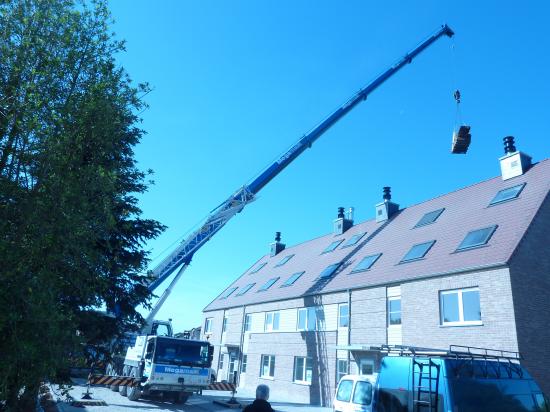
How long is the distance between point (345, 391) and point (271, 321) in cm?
1538

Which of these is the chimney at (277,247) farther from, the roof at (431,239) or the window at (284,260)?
the roof at (431,239)

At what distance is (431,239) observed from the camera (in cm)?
1917

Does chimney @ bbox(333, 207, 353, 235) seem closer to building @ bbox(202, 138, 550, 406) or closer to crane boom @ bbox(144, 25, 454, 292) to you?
building @ bbox(202, 138, 550, 406)

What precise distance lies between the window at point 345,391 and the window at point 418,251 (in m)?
8.21

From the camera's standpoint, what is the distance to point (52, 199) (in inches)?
223

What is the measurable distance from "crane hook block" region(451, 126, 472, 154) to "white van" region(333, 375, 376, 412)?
10.7m

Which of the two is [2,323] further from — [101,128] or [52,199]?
[101,128]

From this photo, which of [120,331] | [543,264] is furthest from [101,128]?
[543,264]

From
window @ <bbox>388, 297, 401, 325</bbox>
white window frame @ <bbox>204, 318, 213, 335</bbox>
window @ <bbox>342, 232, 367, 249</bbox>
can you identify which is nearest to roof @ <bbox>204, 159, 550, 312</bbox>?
window @ <bbox>342, 232, 367, 249</bbox>

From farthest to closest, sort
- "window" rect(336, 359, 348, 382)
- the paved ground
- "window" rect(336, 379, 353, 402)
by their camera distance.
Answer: "window" rect(336, 359, 348, 382)
the paved ground
"window" rect(336, 379, 353, 402)

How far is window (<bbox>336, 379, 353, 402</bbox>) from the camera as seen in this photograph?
1129 cm

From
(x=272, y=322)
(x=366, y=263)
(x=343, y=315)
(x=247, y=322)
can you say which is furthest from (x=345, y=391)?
(x=247, y=322)

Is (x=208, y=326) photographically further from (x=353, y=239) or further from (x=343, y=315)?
(x=343, y=315)

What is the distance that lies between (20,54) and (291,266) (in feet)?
83.0
